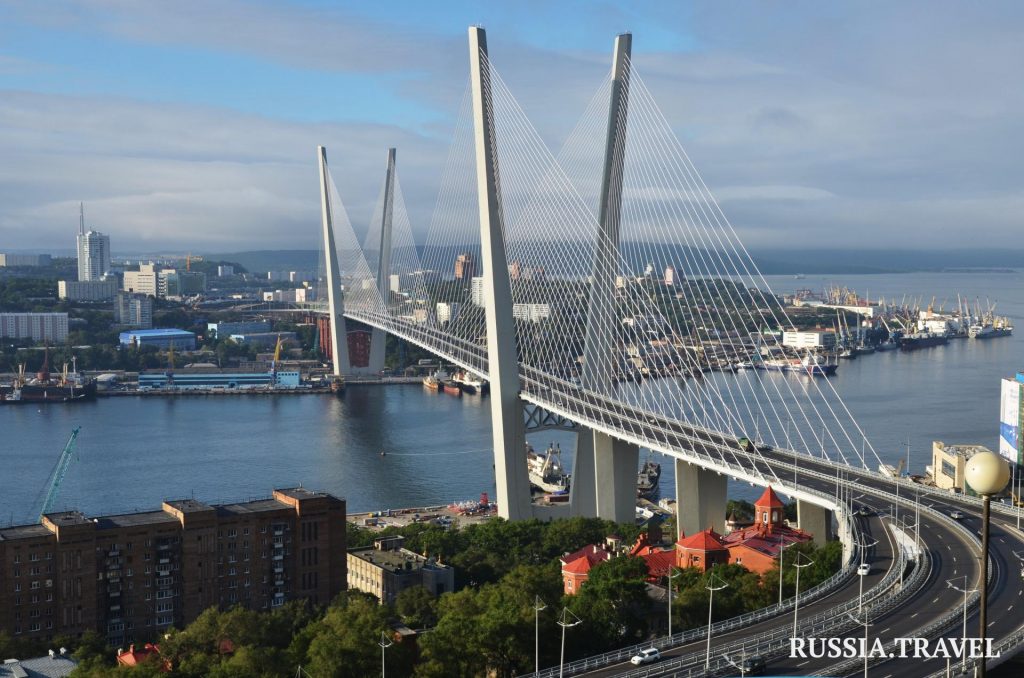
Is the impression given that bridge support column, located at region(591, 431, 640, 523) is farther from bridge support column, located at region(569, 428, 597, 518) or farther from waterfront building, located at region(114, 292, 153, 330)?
waterfront building, located at region(114, 292, 153, 330)

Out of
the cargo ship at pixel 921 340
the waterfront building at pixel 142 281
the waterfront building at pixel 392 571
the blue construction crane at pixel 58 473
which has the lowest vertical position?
the cargo ship at pixel 921 340

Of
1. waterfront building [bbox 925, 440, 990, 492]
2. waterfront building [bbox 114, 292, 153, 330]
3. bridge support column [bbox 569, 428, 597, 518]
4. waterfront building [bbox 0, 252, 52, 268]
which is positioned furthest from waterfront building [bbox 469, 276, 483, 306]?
waterfront building [bbox 0, 252, 52, 268]

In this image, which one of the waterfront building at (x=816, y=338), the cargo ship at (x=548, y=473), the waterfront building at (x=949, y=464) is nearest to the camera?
the waterfront building at (x=949, y=464)

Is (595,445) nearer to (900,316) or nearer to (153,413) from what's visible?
(153,413)

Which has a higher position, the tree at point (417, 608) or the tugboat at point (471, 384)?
the tree at point (417, 608)

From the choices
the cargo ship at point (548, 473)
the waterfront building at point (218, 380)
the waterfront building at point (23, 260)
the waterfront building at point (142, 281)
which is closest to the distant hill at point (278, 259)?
the waterfront building at point (23, 260)

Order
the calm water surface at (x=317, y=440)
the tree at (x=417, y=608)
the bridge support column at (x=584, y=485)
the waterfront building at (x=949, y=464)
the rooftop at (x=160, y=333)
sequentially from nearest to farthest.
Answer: the tree at (x=417, y=608), the bridge support column at (x=584, y=485), the waterfront building at (x=949, y=464), the calm water surface at (x=317, y=440), the rooftop at (x=160, y=333)

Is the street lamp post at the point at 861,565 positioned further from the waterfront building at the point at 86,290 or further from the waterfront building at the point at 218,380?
the waterfront building at the point at 86,290
